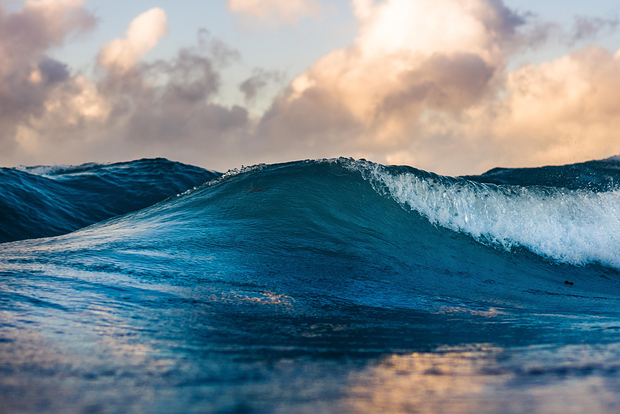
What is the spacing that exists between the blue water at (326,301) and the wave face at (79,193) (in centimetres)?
40

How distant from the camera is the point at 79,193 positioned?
1370 cm

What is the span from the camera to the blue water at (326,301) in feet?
5.68

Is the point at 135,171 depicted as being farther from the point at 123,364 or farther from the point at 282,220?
the point at 123,364

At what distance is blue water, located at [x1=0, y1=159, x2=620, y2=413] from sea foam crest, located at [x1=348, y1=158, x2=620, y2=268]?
37 millimetres

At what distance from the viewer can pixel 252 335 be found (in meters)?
2.66

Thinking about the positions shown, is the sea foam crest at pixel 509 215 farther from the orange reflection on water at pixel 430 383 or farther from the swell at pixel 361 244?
the orange reflection on water at pixel 430 383

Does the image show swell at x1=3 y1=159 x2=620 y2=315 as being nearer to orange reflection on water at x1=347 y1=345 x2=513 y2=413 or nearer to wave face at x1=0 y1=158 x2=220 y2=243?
orange reflection on water at x1=347 y1=345 x2=513 y2=413

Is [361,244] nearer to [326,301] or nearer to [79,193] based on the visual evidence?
[326,301]

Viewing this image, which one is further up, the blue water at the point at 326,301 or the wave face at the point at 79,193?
the wave face at the point at 79,193

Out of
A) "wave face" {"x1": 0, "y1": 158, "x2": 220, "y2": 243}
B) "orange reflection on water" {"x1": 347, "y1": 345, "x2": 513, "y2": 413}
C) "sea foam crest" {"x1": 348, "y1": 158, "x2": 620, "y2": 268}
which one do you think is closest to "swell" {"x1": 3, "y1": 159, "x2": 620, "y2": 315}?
"sea foam crest" {"x1": 348, "y1": 158, "x2": 620, "y2": 268}

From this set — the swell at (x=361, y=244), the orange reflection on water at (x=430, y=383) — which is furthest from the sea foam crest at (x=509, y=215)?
the orange reflection on water at (x=430, y=383)

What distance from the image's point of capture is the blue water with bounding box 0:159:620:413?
1730mm

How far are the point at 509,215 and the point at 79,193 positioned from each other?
37.4 ft

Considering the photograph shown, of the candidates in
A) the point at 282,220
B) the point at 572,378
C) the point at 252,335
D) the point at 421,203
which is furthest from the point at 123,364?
the point at 421,203
